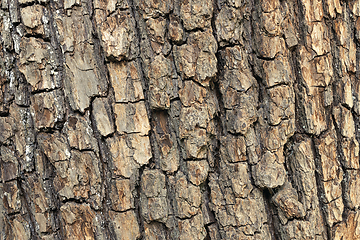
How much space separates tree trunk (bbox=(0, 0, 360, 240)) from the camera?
1457mm

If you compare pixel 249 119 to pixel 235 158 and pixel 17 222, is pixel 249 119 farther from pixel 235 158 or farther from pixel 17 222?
pixel 17 222

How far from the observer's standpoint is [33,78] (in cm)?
148

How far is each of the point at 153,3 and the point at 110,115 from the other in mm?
→ 543

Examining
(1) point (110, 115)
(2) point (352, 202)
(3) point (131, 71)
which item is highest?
(3) point (131, 71)

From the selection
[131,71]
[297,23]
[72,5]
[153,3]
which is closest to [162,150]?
[131,71]

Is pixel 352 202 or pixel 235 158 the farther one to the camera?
pixel 352 202

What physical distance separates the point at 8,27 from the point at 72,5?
0.33 meters

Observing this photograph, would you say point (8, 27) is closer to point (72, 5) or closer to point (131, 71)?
point (72, 5)

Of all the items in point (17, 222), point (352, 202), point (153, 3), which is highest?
point (153, 3)

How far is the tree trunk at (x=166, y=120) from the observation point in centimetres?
146

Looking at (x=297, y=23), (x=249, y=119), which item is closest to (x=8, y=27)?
(x=249, y=119)

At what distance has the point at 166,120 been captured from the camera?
1.49 meters

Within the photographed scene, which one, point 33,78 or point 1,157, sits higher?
point 33,78

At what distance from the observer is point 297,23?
156 cm
